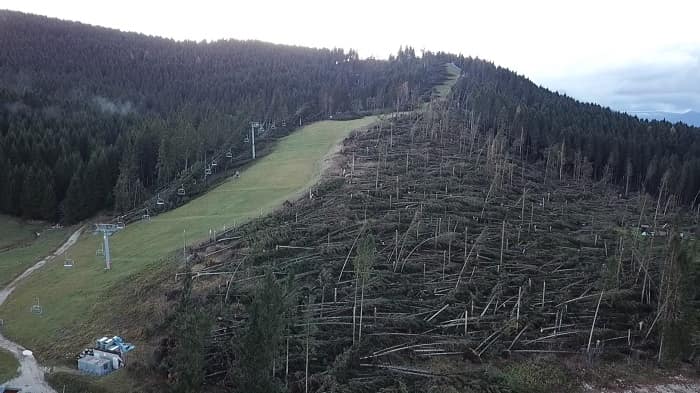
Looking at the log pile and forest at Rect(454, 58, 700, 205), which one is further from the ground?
forest at Rect(454, 58, 700, 205)

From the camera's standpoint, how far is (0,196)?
236 feet

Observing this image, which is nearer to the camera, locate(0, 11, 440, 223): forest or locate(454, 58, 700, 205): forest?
locate(454, 58, 700, 205): forest

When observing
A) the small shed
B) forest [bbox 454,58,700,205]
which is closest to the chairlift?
the small shed

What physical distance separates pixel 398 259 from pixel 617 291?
14992 mm

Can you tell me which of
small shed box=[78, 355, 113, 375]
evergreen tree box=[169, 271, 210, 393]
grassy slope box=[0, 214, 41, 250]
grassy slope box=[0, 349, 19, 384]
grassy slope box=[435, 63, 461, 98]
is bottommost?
grassy slope box=[0, 214, 41, 250]

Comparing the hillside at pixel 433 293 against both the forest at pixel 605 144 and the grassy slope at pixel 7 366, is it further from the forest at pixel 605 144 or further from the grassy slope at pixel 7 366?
the forest at pixel 605 144

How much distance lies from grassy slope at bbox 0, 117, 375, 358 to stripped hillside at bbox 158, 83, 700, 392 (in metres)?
6.31

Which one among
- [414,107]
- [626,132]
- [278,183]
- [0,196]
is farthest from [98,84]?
[626,132]

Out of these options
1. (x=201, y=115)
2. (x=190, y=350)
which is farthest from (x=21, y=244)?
(x=201, y=115)

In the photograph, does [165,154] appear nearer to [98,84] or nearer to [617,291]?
[617,291]

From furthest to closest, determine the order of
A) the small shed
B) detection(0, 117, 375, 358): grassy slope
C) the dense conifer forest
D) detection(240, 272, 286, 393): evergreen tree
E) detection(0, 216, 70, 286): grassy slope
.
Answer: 1. the dense conifer forest
2. detection(0, 216, 70, 286): grassy slope
3. detection(0, 117, 375, 358): grassy slope
4. the small shed
5. detection(240, 272, 286, 393): evergreen tree

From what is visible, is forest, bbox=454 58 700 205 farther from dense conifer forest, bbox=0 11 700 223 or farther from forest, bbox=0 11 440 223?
forest, bbox=0 11 440 223

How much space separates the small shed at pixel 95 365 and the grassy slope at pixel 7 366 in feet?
13.1

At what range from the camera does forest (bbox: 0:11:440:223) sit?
7294cm
